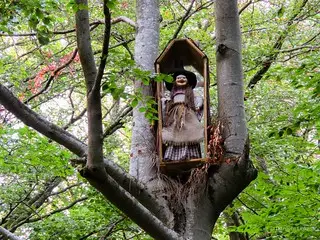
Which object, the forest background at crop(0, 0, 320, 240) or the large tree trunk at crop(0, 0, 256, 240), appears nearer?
the large tree trunk at crop(0, 0, 256, 240)

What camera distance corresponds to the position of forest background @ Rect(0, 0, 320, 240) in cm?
345

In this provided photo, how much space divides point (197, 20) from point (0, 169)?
12.5ft

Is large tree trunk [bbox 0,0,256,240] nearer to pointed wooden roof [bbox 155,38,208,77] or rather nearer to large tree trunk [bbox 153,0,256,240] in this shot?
large tree trunk [bbox 153,0,256,240]

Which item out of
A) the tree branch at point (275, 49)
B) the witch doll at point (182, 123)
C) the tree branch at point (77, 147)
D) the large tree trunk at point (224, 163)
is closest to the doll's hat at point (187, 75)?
the witch doll at point (182, 123)

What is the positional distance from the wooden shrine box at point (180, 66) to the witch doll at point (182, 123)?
73 mm

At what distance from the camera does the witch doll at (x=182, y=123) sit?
3131 millimetres

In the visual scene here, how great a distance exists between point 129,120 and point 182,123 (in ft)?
9.56

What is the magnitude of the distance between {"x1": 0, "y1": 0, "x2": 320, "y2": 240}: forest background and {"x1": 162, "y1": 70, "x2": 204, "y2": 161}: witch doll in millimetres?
398

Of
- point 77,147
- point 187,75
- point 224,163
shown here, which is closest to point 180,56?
point 187,75

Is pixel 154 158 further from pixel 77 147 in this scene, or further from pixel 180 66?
pixel 180 66

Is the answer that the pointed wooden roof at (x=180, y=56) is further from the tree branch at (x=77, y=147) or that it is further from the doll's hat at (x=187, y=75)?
the tree branch at (x=77, y=147)

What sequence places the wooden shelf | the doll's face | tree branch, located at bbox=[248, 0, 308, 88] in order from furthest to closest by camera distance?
tree branch, located at bbox=[248, 0, 308, 88], the doll's face, the wooden shelf

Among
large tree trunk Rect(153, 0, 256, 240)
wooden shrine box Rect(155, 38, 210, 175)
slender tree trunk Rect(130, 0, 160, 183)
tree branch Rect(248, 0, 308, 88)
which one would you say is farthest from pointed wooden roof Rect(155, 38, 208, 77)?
tree branch Rect(248, 0, 308, 88)

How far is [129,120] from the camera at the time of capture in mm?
6184
